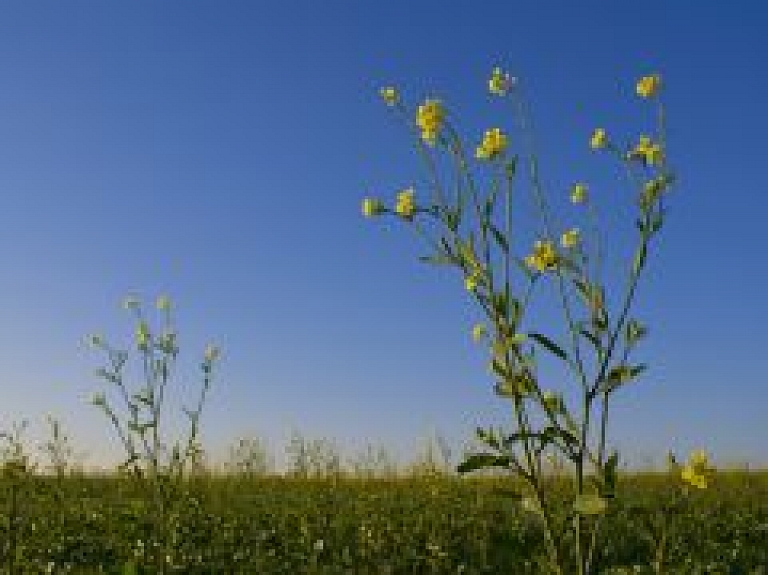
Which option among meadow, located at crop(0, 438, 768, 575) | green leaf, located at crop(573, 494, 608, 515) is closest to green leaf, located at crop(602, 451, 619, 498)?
green leaf, located at crop(573, 494, 608, 515)

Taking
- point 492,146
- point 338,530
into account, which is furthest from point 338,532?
point 492,146

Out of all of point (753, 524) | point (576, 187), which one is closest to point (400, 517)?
point (753, 524)

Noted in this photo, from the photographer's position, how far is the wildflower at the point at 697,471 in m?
4.77

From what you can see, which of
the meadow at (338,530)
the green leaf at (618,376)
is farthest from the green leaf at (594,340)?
the meadow at (338,530)

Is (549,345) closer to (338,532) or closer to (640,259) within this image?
(640,259)

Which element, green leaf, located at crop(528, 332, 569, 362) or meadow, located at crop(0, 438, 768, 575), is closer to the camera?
green leaf, located at crop(528, 332, 569, 362)

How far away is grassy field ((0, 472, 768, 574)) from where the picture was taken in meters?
11.4

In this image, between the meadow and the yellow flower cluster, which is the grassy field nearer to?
the meadow

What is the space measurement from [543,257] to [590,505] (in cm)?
114

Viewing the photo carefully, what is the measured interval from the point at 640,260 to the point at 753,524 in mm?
10970

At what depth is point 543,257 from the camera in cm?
514

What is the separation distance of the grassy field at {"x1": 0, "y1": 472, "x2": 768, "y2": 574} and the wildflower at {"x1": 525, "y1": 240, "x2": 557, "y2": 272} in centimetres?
448

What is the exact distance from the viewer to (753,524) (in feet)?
48.9

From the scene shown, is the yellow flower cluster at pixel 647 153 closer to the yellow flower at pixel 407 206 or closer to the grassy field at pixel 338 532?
the yellow flower at pixel 407 206
